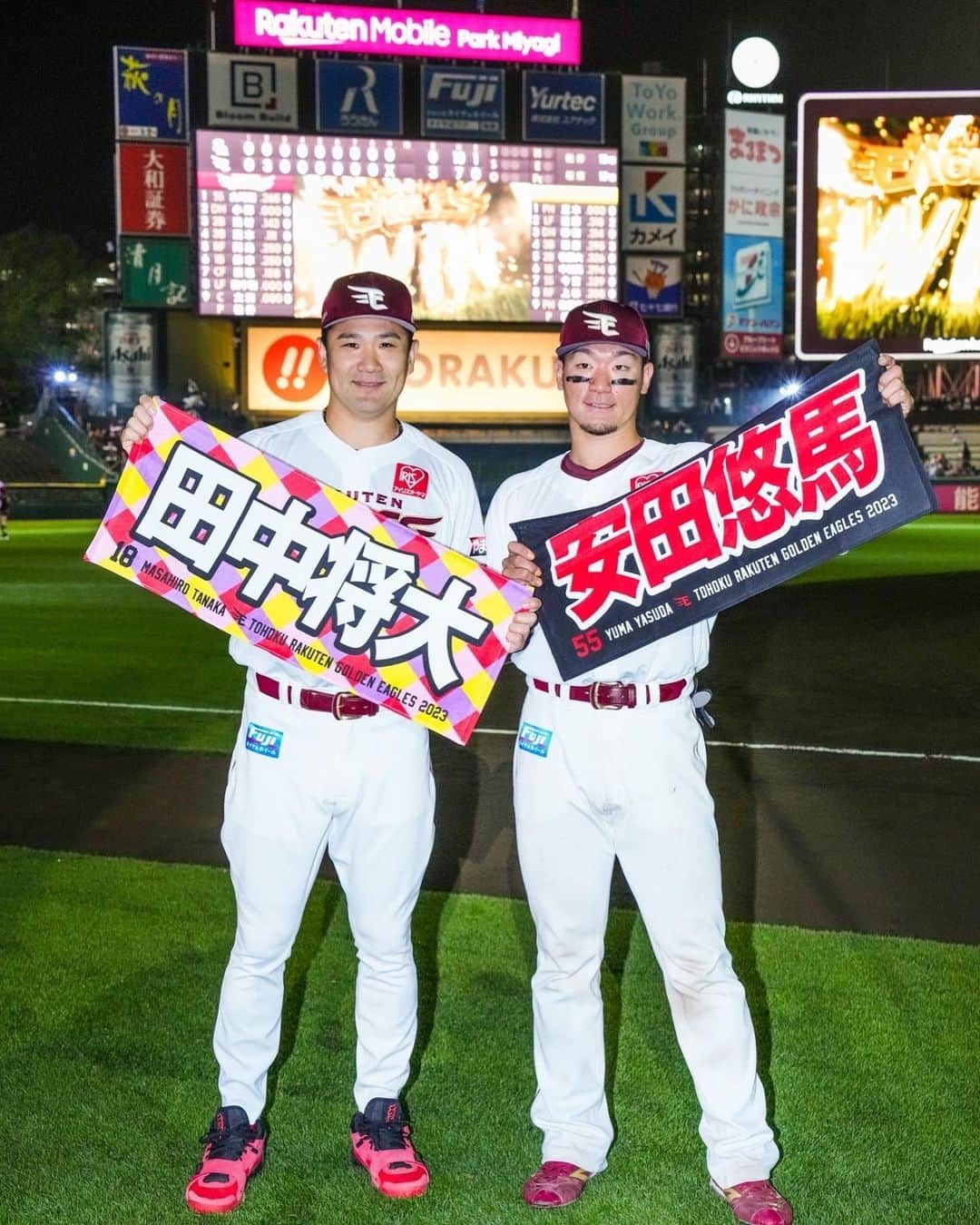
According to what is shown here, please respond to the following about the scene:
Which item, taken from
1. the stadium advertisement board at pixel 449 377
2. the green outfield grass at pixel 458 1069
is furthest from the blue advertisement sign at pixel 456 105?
the green outfield grass at pixel 458 1069

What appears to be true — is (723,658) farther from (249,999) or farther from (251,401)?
(251,401)

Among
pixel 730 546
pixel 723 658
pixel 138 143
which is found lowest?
pixel 723 658

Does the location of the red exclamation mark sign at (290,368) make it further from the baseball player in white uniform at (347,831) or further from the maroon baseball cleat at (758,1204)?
the maroon baseball cleat at (758,1204)

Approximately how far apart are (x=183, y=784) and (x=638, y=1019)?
4.17m

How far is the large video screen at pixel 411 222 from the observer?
2984 cm

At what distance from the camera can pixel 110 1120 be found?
3.83 m

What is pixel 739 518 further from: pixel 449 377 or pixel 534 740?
pixel 449 377

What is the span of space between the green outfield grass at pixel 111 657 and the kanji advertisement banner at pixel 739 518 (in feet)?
19.4

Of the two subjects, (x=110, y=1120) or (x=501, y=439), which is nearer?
(x=110, y=1120)

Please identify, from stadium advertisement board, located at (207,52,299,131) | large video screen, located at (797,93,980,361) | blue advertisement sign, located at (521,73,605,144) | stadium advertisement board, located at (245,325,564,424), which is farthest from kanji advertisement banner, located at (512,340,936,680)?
blue advertisement sign, located at (521,73,605,144)

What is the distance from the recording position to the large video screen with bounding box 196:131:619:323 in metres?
29.8

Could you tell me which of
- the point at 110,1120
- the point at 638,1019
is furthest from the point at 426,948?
the point at 110,1120

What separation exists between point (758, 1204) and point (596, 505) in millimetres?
1892

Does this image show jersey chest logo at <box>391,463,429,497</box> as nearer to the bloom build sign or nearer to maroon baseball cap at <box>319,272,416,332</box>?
maroon baseball cap at <box>319,272,416,332</box>
